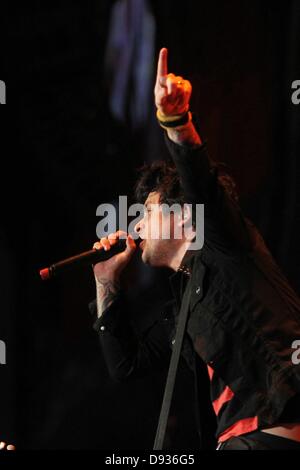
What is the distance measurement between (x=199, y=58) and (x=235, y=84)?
166mm

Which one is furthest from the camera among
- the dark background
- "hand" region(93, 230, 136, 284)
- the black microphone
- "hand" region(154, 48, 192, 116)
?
the dark background

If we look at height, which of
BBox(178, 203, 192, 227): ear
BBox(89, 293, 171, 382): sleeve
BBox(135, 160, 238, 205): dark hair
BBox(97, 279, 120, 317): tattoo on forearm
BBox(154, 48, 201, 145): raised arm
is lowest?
BBox(89, 293, 171, 382): sleeve

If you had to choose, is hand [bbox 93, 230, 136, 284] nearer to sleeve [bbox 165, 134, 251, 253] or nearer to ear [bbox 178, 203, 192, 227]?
ear [bbox 178, 203, 192, 227]

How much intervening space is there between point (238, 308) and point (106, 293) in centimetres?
58

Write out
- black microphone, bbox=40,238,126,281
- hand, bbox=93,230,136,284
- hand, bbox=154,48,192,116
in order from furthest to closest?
hand, bbox=93,230,136,284, black microphone, bbox=40,238,126,281, hand, bbox=154,48,192,116

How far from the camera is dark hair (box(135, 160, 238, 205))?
6.90 feet

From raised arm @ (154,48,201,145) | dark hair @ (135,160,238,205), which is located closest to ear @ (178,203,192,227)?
dark hair @ (135,160,238,205)

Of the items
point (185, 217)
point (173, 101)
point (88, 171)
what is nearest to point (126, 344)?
point (185, 217)

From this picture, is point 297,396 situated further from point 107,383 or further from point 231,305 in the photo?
point 107,383

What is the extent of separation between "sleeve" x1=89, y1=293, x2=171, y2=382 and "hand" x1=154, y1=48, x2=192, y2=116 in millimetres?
788

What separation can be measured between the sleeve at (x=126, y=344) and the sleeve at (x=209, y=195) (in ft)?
1.87

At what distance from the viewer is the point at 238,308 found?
5.84ft

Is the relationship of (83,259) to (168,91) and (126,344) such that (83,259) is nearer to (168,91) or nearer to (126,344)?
(126,344)

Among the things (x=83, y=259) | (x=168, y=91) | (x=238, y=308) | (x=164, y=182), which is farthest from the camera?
(x=164, y=182)
